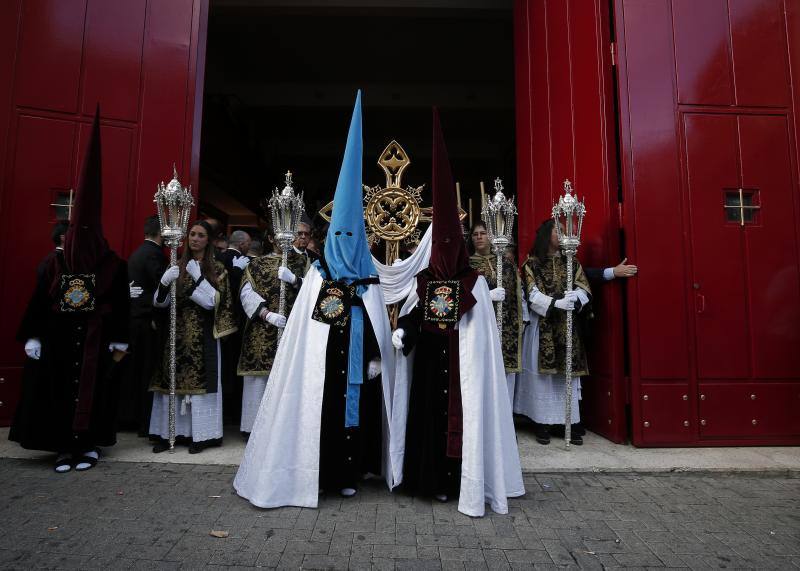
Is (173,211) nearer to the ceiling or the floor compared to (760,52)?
nearer to the floor

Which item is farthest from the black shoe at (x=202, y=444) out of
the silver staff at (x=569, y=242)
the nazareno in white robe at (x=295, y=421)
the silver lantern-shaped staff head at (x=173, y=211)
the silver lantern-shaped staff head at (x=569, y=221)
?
the silver lantern-shaped staff head at (x=569, y=221)

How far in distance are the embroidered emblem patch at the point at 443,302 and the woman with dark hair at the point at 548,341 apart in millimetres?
1794

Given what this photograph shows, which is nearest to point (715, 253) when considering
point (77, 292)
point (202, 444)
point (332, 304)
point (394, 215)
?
point (394, 215)

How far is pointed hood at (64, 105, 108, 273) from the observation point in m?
3.64

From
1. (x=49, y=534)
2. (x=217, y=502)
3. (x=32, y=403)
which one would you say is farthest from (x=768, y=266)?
(x=32, y=403)

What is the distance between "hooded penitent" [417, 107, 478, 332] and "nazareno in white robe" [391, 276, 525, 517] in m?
0.11

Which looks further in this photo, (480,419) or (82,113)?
(82,113)

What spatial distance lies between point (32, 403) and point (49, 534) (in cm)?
152

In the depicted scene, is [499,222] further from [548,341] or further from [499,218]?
[548,341]

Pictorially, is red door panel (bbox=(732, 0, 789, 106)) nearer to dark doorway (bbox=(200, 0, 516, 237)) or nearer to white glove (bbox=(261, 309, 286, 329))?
dark doorway (bbox=(200, 0, 516, 237))

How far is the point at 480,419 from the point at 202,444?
277 cm

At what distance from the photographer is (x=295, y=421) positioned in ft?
10.2

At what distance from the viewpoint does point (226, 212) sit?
1384cm

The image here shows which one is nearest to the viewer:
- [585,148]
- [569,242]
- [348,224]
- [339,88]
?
[348,224]
